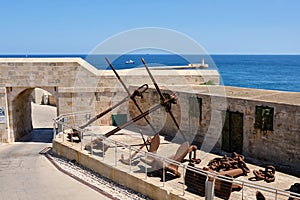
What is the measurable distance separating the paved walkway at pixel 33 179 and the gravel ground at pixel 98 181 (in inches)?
14.5

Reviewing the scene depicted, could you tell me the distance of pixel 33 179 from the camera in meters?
12.3

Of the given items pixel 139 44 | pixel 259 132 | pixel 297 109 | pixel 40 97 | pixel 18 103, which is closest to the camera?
pixel 297 109

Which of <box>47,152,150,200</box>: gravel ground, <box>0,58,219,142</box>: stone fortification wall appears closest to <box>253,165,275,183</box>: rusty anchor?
<box>47,152,150,200</box>: gravel ground

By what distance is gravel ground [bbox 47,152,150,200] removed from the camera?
35.3ft

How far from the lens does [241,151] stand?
13.6m

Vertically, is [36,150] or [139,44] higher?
[139,44]

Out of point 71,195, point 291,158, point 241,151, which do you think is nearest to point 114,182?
point 71,195

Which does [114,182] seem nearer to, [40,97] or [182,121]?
[182,121]

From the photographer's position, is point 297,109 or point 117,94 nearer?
point 297,109

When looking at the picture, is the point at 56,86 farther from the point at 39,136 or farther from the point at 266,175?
the point at 266,175

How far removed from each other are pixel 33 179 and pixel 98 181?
2316 mm

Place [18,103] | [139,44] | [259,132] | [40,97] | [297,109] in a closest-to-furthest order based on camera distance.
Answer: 1. [297,109]
2. [259,132]
3. [139,44]
4. [18,103]
5. [40,97]

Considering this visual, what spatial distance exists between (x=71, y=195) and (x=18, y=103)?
919cm

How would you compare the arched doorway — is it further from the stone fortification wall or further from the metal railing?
the metal railing
